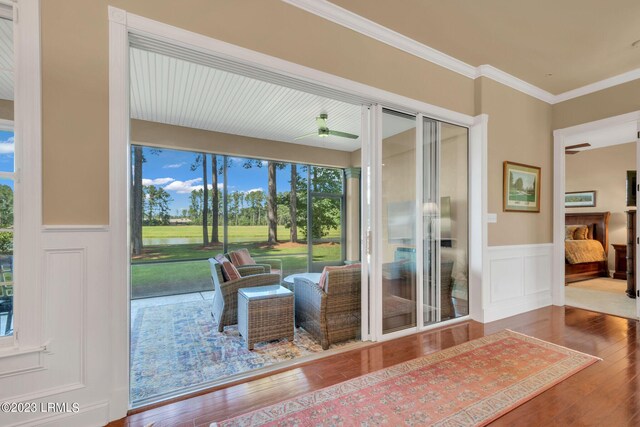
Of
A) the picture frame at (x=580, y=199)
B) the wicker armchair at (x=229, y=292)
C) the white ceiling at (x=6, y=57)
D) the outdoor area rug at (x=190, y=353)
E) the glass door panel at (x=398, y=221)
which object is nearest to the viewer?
the white ceiling at (x=6, y=57)

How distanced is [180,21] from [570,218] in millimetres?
9425

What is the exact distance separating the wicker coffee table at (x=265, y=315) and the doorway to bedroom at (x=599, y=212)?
5.12 metres

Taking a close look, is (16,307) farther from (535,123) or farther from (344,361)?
(535,123)

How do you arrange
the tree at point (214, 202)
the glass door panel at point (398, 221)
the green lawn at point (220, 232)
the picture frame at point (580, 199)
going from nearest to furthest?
the glass door panel at point (398, 221) → the green lawn at point (220, 232) → the tree at point (214, 202) → the picture frame at point (580, 199)

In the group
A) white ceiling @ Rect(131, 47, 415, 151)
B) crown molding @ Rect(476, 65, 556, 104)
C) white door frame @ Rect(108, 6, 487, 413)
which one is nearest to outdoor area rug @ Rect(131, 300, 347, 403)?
white door frame @ Rect(108, 6, 487, 413)

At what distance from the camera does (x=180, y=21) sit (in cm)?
210

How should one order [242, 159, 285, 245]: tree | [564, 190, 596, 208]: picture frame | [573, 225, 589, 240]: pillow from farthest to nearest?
[564, 190, 596, 208]: picture frame → [573, 225, 589, 240]: pillow → [242, 159, 285, 245]: tree

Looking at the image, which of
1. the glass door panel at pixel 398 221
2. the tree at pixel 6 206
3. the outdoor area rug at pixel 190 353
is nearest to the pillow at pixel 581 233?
the glass door panel at pixel 398 221

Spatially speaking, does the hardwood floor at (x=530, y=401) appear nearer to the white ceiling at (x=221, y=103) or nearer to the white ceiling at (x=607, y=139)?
the white ceiling at (x=221, y=103)

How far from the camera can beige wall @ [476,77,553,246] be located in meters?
3.86

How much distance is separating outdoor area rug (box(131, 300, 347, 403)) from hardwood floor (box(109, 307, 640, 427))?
39 centimetres

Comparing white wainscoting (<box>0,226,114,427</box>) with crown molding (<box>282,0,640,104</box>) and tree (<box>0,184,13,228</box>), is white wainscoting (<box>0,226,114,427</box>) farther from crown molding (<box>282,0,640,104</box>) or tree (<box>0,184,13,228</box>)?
crown molding (<box>282,0,640,104</box>)

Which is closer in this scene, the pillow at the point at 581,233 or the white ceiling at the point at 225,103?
the white ceiling at the point at 225,103

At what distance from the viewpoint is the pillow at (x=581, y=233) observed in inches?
276
